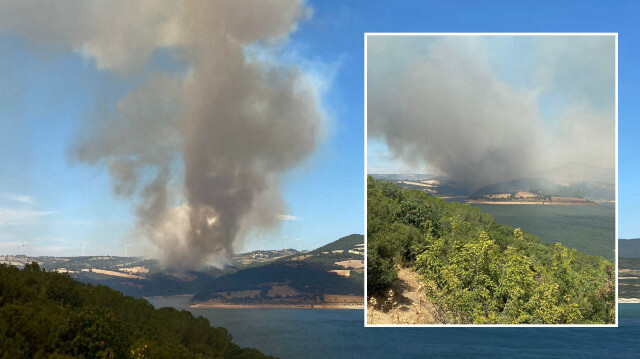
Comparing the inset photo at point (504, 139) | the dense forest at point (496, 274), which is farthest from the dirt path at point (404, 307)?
the dense forest at point (496, 274)

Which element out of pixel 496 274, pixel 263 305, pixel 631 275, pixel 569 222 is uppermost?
pixel 569 222

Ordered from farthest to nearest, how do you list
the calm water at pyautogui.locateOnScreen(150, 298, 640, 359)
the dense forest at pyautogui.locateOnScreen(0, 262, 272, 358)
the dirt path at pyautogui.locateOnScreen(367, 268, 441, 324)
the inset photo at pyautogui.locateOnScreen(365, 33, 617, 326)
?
the calm water at pyautogui.locateOnScreen(150, 298, 640, 359) → the dirt path at pyautogui.locateOnScreen(367, 268, 441, 324) → the inset photo at pyautogui.locateOnScreen(365, 33, 617, 326) → the dense forest at pyautogui.locateOnScreen(0, 262, 272, 358)

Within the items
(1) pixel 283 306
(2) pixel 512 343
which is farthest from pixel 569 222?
(1) pixel 283 306

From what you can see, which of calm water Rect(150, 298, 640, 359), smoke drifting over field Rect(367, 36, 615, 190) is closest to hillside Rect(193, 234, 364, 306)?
calm water Rect(150, 298, 640, 359)

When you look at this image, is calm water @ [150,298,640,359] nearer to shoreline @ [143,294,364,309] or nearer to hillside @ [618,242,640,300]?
hillside @ [618,242,640,300]

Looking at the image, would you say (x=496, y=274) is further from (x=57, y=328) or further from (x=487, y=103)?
(x=57, y=328)

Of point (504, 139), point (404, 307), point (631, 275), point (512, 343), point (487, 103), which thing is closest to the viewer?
point (487, 103)

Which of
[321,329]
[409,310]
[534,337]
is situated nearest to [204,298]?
[321,329]
